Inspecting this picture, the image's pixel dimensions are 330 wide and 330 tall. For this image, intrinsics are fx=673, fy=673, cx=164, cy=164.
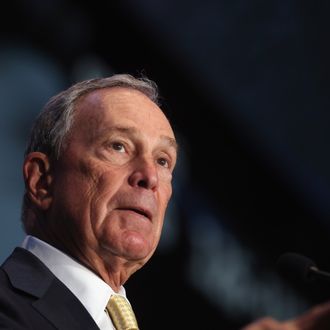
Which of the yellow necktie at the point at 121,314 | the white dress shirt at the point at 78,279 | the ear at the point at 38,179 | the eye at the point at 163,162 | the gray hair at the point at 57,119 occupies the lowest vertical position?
the yellow necktie at the point at 121,314

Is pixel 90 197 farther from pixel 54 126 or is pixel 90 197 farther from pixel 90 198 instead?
pixel 54 126

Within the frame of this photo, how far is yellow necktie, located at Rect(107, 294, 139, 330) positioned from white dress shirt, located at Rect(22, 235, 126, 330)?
1 centimetres

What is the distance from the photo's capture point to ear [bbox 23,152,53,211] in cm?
180

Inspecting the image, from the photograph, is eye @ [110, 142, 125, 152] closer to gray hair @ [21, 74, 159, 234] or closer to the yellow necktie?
gray hair @ [21, 74, 159, 234]

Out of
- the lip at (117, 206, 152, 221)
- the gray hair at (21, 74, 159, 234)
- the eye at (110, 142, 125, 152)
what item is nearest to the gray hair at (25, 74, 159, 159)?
the gray hair at (21, 74, 159, 234)

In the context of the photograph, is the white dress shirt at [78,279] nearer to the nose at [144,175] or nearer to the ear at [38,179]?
the ear at [38,179]

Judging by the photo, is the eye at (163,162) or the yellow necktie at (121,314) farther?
the eye at (163,162)

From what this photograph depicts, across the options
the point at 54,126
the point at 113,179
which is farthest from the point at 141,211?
the point at 54,126

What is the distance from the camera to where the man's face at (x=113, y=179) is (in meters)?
1.71

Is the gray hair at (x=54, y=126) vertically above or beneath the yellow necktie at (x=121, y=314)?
above

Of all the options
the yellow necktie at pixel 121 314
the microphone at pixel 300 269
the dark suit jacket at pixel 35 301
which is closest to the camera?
the microphone at pixel 300 269

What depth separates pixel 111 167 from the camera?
1.79m

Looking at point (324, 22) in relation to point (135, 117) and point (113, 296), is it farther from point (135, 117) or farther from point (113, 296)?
point (113, 296)

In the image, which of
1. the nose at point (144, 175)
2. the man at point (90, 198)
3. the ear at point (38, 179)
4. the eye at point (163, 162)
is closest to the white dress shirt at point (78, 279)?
the man at point (90, 198)
